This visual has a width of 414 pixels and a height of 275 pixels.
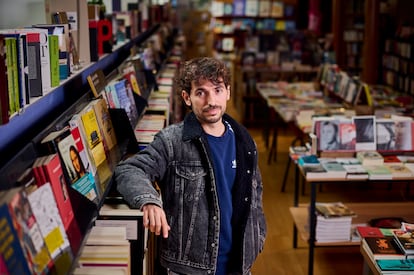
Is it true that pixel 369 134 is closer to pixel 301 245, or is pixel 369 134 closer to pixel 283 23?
pixel 301 245

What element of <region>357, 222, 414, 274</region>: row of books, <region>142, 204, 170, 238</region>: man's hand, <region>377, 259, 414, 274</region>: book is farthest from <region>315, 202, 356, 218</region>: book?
<region>142, 204, 170, 238</region>: man's hand

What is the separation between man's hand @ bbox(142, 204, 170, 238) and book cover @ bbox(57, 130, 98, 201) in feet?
0.98

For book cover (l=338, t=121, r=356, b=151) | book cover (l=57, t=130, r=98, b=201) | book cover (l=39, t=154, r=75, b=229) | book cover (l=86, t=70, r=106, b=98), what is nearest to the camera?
book cover (l=39, t=154, r=75, b=229)

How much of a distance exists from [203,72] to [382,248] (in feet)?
4.97

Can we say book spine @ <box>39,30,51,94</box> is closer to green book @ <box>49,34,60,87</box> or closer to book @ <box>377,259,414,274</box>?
green book @ <box>49,34,60,87</box>

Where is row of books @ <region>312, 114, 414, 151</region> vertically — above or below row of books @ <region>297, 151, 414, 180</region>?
above

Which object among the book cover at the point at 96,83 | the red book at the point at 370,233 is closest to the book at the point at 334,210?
the red book at the point at 370,233

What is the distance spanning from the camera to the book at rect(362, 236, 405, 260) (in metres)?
3.39

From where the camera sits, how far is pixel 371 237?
3.64m

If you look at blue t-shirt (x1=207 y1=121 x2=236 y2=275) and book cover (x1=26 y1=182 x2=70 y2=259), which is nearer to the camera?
book cover (x1=26 y1=182 x2=70 y2=259)

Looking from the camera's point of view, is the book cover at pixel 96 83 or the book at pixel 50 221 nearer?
the book at pixel 50 221

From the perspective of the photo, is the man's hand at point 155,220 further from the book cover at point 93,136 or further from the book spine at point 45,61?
the book spine at point 45,61

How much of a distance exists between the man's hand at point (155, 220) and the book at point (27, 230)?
48 cm

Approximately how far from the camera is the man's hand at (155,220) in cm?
231
